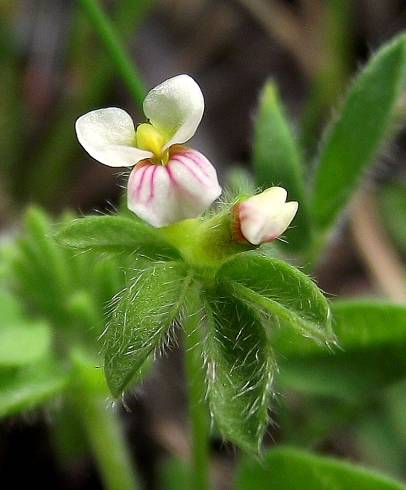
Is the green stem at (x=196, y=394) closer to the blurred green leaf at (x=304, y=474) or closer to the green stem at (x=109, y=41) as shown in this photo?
the blurred green leaf at (x=304, y=474)

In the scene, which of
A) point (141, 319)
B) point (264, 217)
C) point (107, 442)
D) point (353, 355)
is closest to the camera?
point (264, 217)

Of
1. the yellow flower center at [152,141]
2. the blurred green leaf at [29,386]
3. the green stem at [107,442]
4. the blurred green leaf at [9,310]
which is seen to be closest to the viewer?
the yellow flower center at [152,141]

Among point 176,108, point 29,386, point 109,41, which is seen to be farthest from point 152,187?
point 109,41

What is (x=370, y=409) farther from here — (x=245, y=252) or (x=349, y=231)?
(x=245, y=252)

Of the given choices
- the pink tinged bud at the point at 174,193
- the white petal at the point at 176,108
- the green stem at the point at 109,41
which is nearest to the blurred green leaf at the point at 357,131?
the green stem at the point at 109,41

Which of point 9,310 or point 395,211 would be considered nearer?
point 9,310

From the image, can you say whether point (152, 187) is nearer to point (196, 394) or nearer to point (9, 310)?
point (196, 394)

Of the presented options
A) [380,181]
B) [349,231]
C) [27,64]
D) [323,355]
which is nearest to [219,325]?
[323,355]
